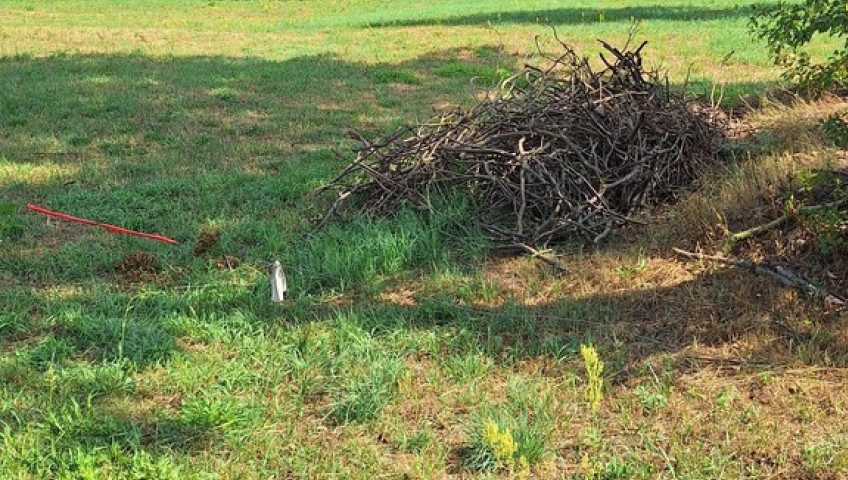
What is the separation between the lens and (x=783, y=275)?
13.6 feet

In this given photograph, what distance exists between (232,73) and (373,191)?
7744mm

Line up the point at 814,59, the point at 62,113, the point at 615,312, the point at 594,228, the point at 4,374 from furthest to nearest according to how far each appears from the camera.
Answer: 1. the point at 814,59
2. the point at 62,113
3. the point at 594,228
4. the point at 615,312
5. the point at 4,374

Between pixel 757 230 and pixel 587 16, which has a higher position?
pixel 587 16

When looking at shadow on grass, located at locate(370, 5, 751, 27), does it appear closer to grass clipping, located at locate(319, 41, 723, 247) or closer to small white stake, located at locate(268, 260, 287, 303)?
grass clipping, located at locate(319, 41, 723, 247)

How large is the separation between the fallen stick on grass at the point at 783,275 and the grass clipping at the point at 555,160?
0.81 metres

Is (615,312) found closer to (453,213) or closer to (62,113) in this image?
(453,213)

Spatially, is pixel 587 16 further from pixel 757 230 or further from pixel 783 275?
pixel 783 275

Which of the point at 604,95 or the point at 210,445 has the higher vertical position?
the point at 604,95

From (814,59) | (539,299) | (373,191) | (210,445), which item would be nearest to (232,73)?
(373,191)

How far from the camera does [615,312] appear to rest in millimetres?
4168

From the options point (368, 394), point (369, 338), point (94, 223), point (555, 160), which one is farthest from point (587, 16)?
point (368, 394)

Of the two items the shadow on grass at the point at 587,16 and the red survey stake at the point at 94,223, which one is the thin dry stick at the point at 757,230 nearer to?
the red survey stake at the point at 94,223

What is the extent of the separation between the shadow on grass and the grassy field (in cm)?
1293

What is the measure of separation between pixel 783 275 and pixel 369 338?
2.10 metres
